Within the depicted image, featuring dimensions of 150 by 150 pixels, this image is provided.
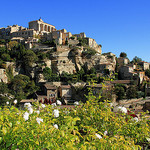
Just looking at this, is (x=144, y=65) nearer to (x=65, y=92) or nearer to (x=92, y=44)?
(x=92, y=44)

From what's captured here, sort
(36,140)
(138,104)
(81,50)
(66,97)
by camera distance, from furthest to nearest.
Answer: (81,50)
(66,97)
(138,104)
(36,140)

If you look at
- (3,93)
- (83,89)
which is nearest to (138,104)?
(83,89)

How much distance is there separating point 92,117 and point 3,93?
2969 centimetres

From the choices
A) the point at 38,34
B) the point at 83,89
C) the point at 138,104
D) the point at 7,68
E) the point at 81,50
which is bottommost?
the point at 138,104

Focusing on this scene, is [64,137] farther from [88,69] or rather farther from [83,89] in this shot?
[88,69]

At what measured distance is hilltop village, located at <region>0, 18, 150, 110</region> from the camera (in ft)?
109

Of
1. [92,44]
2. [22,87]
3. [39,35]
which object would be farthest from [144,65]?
A: [39,35]

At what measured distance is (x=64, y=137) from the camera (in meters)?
3.38

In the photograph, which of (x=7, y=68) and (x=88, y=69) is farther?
(x=88, y=69)

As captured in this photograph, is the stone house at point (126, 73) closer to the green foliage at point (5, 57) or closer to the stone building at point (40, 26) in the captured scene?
the green foliage at point (5, 57)

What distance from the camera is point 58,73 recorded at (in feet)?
132

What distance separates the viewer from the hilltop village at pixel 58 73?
33.4 metres

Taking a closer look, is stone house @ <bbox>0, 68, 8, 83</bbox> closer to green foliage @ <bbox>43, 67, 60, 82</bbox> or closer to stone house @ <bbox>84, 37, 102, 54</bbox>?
green foliage @ <bbox>43, 67, 60, 82</bbox>

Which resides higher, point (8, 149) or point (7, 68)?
point (7, 68)
